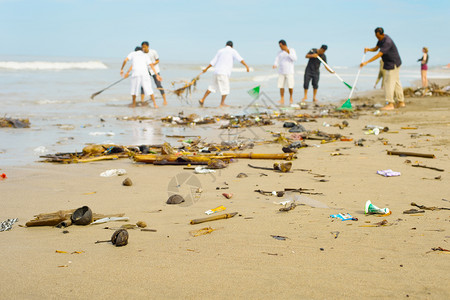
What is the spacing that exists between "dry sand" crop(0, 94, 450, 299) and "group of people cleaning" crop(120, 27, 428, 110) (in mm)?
6469

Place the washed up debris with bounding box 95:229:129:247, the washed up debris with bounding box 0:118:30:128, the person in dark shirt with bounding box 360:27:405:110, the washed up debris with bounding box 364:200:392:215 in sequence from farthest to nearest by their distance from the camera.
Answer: the person in dark shirt with bounding box 360:27:405:110 < the washed up debris with bounding box 0:118:30:128 < the washed up debris with bounding box 364:200:392:215 < the washed up debris with bounding box 95:229:129:247

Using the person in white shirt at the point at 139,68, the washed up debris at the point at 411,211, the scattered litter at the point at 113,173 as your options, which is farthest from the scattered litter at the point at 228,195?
the person in white shirt at the point at 139,68

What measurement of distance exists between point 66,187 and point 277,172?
215 centimetres

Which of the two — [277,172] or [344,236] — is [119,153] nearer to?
[277,172]

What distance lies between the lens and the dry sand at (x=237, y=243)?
196cm

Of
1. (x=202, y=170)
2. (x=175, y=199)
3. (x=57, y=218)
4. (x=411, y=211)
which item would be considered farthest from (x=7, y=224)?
(x=411, y=211)

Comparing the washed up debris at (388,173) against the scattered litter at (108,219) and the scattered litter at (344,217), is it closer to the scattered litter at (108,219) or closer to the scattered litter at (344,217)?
the scattered litter at (344,217)

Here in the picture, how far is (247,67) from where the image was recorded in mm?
12477

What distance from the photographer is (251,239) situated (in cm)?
259

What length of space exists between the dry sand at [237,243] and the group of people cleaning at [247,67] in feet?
21.2

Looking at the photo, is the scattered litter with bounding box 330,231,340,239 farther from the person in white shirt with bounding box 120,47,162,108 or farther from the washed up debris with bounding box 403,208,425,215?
the person in white shirt with bounding box 120,47,162,108

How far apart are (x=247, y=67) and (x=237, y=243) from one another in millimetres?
10389

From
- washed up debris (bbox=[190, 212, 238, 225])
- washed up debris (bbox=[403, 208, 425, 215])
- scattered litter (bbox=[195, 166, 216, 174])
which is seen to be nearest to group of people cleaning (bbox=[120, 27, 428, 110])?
scattered litter (bbox=[195, 166, 216, 174])

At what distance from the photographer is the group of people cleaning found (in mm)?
10484
